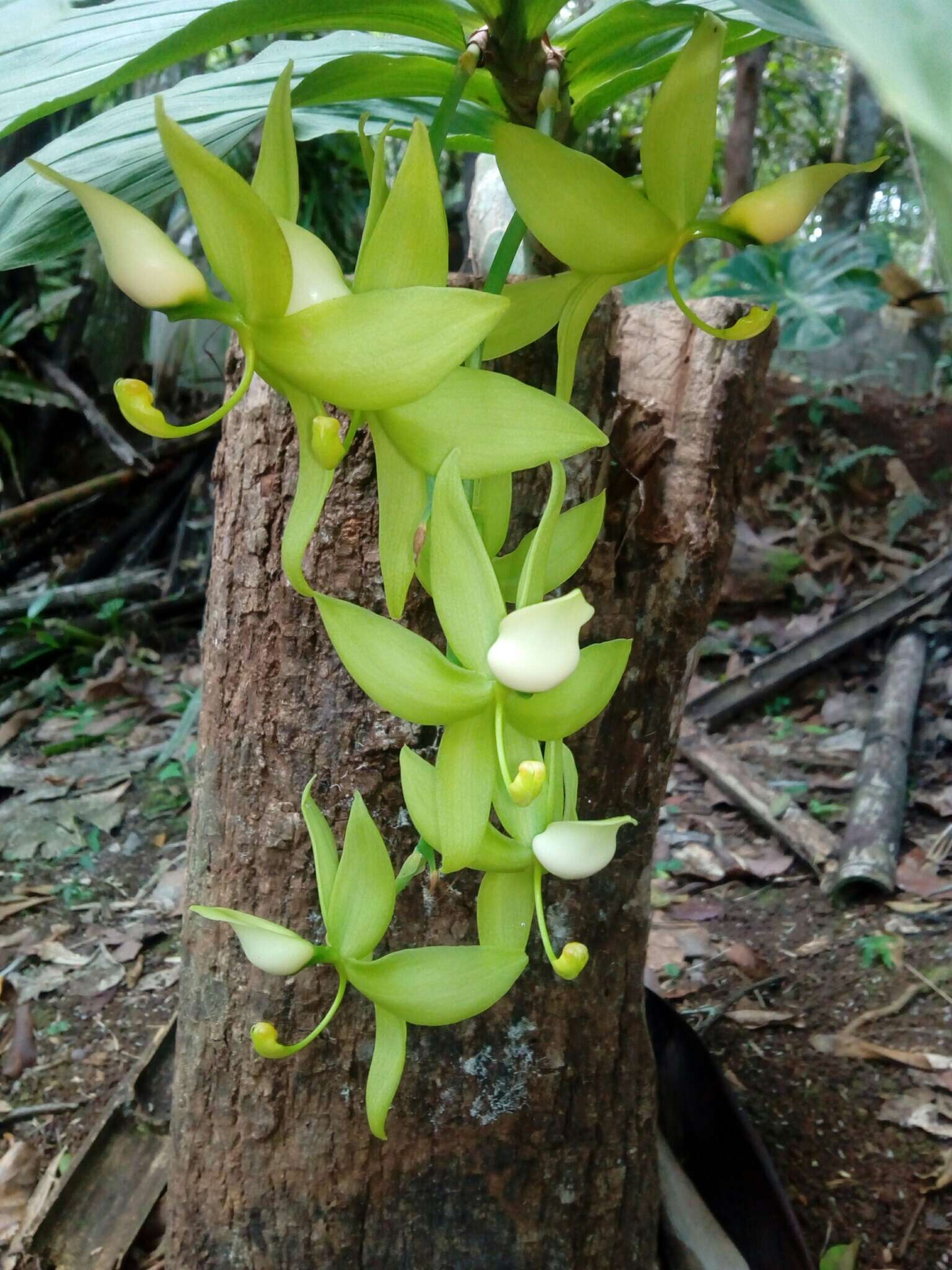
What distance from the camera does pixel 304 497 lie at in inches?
13.6

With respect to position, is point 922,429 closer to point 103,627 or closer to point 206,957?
point 103,627

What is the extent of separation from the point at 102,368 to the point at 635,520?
2.68 metres

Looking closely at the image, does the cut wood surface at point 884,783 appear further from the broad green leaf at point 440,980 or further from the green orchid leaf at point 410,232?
the green orchid leaf at point 410,232

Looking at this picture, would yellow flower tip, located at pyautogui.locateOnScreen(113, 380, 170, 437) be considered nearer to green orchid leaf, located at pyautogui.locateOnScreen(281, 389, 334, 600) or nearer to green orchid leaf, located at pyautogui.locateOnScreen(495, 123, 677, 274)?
green orchid leaf, located at pyautogui.locateOnScreen(281, 389, 334, 600)

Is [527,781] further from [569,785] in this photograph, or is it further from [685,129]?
[685,129]

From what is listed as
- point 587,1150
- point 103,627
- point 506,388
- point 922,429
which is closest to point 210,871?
point 587,1150

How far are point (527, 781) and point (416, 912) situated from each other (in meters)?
0.50

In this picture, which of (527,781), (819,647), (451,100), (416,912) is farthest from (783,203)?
(819,647)

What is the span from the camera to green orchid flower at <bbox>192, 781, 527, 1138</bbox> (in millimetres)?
393

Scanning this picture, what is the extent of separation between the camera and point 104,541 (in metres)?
2.92

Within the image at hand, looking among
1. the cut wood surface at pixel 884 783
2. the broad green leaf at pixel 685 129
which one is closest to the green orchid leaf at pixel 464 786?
the broad green leaf at pixel 685 129

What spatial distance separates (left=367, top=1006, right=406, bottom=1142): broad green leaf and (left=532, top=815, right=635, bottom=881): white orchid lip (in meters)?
0.13

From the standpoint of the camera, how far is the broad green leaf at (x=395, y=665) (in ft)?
1.10

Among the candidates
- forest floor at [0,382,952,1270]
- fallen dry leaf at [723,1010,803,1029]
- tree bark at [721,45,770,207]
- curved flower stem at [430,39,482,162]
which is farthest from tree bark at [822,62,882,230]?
curved flower stem at [430,39,482,162]
